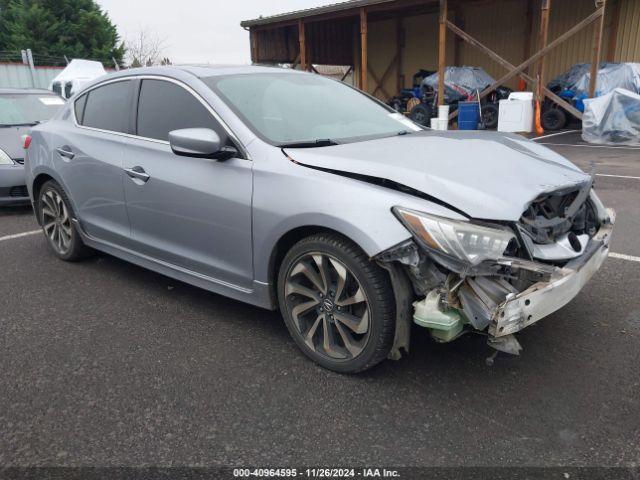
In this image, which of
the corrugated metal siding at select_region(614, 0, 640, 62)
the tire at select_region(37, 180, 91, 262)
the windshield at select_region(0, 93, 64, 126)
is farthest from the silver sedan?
the corrugated metal siding at select_region(614, 0, 640, 62)

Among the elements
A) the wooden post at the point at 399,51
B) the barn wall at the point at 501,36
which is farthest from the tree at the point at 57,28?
the wooden post at the point at 399,51

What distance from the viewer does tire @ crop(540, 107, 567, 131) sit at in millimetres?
15078

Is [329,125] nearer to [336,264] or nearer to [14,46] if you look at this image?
[336,264]

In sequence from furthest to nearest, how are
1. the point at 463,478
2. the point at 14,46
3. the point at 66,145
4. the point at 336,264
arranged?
the point at 14,46 < the point at 66,145 < the point at 336,264 < the point at 463,478

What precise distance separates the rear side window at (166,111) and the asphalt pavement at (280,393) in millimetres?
1218

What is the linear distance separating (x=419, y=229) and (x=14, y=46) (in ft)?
133

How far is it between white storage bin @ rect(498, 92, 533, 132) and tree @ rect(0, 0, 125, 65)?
99.4 feet

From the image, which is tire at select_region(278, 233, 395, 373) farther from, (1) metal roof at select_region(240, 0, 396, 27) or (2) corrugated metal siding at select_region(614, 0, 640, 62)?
(2) corrugated metal siding at select_region(614, 0, 640, 62)

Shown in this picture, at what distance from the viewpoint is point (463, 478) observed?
210 cm

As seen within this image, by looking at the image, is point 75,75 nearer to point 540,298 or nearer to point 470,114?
point 470,114

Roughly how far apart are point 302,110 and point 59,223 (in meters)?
2.57

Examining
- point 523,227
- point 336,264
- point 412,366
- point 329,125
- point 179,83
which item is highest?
point 179,83

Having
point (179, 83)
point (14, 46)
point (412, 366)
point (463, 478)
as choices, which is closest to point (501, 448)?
point (463, 478)

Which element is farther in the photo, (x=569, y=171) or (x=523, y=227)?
(x=569, y=171)
